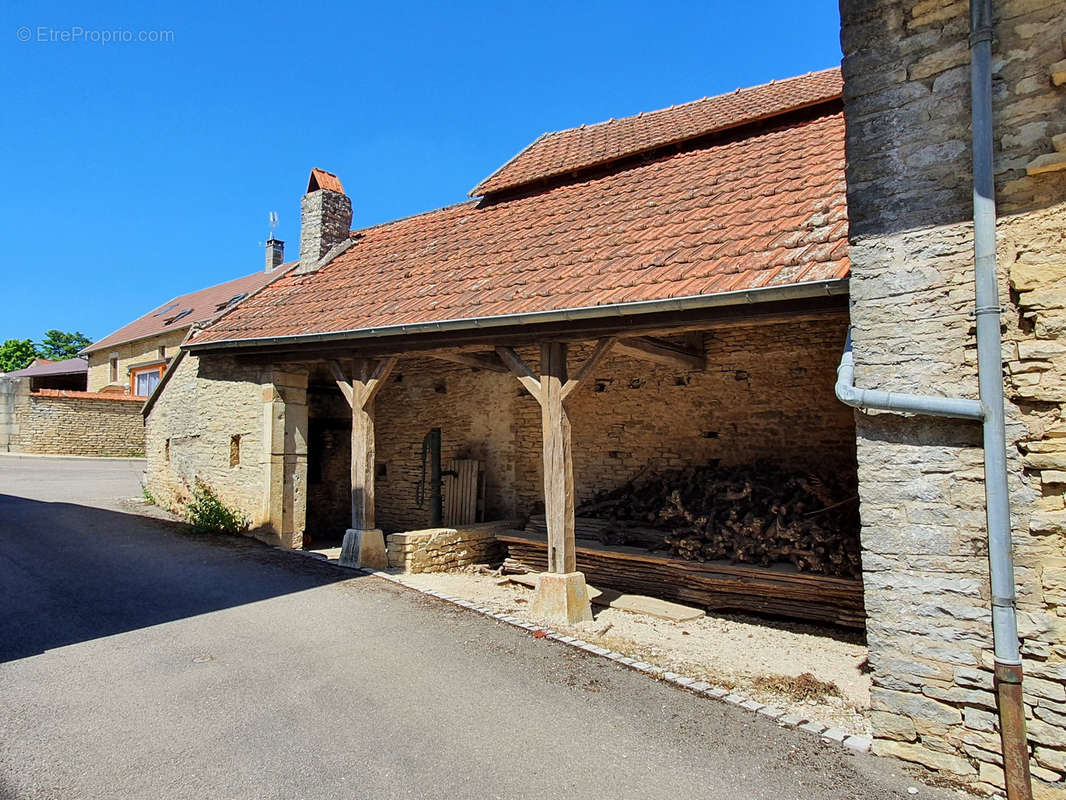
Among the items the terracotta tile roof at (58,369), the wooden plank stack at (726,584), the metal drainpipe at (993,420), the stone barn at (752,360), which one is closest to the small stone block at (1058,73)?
the stone barn at (752,360)

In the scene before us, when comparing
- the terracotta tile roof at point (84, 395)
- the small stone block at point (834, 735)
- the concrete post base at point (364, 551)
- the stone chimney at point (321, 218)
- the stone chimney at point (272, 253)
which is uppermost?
the stone chimney at point (272, 253)

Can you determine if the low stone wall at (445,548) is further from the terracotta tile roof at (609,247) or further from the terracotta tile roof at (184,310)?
the terracotta tile roof at (184,310)

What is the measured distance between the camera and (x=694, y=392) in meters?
8.47

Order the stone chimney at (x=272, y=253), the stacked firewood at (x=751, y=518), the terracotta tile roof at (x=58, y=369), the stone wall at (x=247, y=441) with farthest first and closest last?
1. the terracotta tile roof at (x=58, y=369)
2. the stone chimney at (x=272, y=253)
3. the stone wall at (x=247, y=441)
4. the stacked firewood at (x=751, y=518)

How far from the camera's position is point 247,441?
952 centimetres

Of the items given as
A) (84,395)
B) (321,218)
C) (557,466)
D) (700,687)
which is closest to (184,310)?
(84,395)

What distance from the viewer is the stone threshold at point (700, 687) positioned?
3988 millimetres

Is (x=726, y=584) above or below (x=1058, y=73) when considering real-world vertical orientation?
below

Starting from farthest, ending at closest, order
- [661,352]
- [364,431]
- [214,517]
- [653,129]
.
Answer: [653,129] → [214,517] → [364,431] → [661,352]

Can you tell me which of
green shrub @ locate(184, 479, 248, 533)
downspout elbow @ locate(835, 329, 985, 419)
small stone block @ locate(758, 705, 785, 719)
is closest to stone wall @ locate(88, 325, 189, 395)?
green shrub @ locate(184, 479, 248, 533)

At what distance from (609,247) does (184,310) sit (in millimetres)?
23427

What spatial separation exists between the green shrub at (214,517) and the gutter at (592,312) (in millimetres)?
2553

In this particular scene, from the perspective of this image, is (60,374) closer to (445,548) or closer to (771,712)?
(445,548)

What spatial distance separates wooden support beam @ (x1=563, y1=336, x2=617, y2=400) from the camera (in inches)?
238
